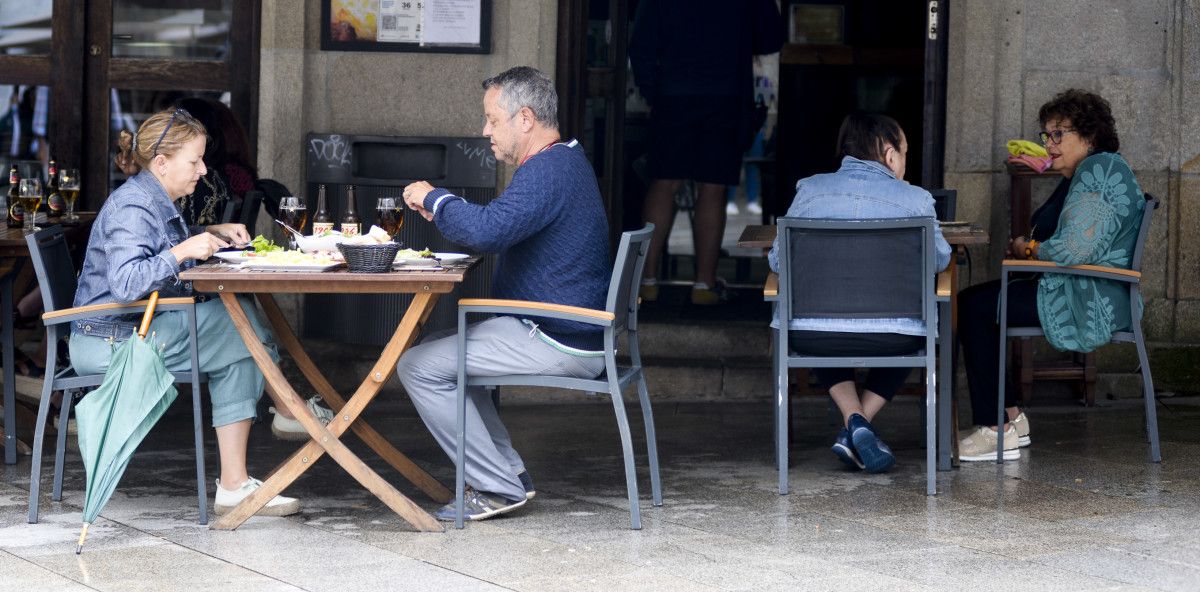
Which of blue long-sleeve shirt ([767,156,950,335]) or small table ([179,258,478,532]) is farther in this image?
blue long-sleeve shirt ([767,156,950,335])

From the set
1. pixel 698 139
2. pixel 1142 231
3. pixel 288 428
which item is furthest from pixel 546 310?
pixel 698 139

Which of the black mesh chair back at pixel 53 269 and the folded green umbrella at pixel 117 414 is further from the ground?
the black mesh chair back at pixel 53 269

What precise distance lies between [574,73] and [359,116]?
1.01 meters

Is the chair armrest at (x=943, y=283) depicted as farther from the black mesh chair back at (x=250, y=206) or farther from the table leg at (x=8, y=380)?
the table leg at (x=8, y=380)

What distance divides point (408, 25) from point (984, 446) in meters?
3.19

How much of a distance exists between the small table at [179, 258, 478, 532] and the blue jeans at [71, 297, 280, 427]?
143mm

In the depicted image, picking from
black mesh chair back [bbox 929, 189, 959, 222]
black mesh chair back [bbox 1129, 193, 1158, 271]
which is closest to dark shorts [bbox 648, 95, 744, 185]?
black mesh chair back [bbox 929, 189, 959, 222]

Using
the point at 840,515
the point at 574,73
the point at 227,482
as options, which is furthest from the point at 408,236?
the point at 840,515

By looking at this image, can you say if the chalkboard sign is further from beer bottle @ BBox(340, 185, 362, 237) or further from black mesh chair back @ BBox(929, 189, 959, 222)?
beer bottle @ BBox(340, 185, 362, 237)

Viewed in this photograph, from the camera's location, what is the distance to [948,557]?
4.32 m

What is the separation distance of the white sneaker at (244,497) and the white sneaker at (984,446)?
7.92 ft

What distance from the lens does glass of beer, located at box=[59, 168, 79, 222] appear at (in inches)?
244

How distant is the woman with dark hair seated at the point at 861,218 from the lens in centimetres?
517

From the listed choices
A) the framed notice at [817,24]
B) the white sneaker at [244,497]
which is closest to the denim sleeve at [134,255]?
the white sneaker at [244,497]
